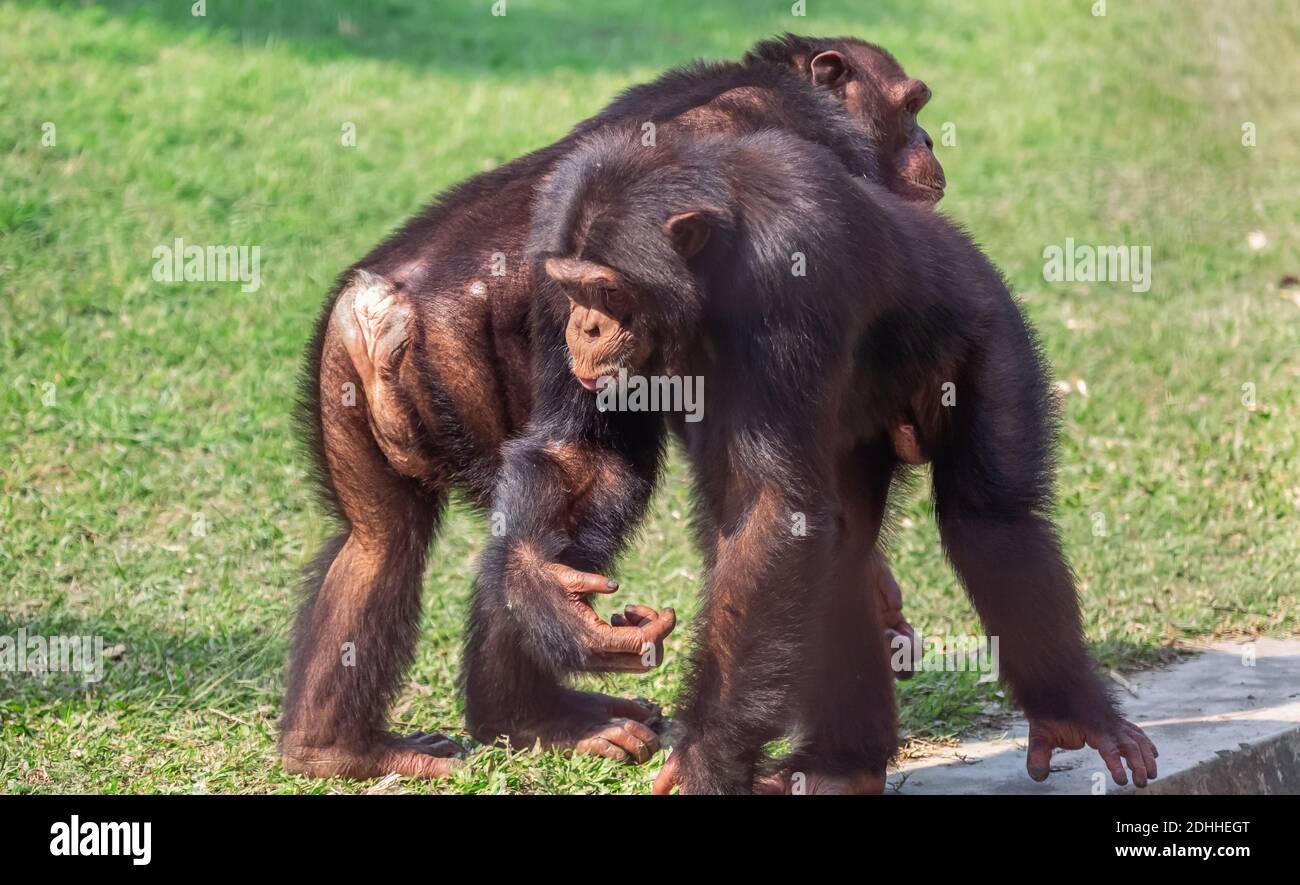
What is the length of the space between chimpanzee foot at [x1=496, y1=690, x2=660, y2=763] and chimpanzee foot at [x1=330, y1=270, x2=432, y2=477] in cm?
101

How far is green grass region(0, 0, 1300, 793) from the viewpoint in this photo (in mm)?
6133

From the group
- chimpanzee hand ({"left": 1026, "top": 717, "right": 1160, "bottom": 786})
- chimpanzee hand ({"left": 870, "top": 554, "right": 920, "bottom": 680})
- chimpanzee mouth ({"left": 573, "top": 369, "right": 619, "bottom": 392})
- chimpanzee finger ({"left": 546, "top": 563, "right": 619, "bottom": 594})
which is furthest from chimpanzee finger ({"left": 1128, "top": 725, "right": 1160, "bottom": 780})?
chimpanzee mouth ({"left": 573, "top": 369, "right": 619, "bottom": 392})

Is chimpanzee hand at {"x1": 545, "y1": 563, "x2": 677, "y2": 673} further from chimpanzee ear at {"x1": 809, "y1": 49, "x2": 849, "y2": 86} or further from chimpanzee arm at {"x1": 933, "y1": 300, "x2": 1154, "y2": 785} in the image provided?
chimpanzee ear at {"x1": 809, "y1": 49, "x2": 849, "y2": 86}

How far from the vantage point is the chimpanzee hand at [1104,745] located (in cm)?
475

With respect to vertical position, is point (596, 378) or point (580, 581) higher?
point (596, 378)

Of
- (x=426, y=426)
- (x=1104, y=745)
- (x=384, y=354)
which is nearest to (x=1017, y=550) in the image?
(x=1104, y=745)

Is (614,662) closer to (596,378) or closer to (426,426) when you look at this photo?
(596,378)

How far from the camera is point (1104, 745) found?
15.8 feet

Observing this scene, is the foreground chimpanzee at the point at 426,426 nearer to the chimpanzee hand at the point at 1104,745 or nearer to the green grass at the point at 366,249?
the green grass at the point at 366,249

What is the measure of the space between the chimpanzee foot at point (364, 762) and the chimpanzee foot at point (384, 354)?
940 millimetres

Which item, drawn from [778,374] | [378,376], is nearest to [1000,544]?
[778,374]

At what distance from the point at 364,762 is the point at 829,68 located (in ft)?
9.77

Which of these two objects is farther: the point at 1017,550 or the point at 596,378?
the point at 1017,550

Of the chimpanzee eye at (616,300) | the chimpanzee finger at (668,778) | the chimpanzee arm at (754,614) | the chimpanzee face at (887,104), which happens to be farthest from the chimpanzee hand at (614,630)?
the chimpanzee face at (887,104)
